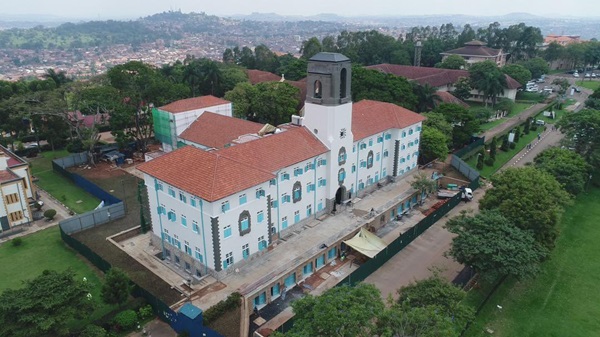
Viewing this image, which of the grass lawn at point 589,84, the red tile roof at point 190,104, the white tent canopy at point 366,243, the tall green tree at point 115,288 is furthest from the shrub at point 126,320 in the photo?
the grass lawn at point 589,84

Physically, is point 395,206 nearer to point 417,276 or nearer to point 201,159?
point 417,276

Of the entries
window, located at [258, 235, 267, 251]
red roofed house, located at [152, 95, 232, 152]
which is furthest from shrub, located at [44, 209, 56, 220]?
window, located at [258, 235, 267, 251]

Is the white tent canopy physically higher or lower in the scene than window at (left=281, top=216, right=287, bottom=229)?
lower

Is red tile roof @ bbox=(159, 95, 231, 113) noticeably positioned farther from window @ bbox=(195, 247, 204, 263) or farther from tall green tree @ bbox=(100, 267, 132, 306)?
tall green tree @ bbox=(100, 267, 132, 306)

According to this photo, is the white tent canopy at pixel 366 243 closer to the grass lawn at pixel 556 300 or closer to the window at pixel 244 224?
the window at pixel 244 224

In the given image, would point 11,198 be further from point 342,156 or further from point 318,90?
point 342,156

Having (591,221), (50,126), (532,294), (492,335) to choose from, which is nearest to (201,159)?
(492,335)
